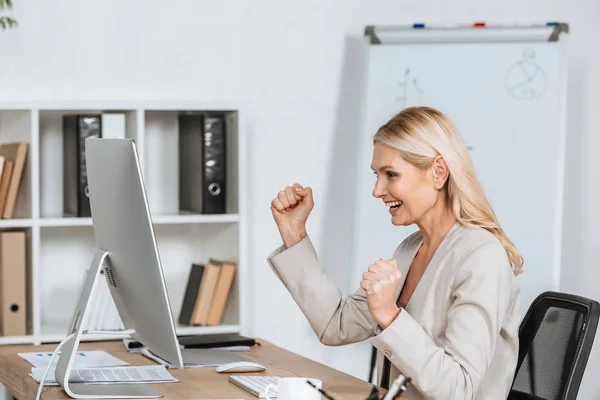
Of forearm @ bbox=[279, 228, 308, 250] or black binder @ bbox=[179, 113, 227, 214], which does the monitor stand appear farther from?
black binder @ bbox=[179, 113, 227, 214]

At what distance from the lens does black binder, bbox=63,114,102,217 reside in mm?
3143

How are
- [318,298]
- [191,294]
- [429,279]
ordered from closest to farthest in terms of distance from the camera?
1. [429,279]
2. [318,298]
3. [191,294]

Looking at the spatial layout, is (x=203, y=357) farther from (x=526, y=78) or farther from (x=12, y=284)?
(x=526, y=78)

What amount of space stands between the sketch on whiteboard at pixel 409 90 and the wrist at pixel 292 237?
4.44 feet

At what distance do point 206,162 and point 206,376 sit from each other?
1.33m

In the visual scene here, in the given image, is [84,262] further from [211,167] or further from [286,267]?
[286,267]

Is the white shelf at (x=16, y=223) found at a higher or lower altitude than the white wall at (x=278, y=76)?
lower

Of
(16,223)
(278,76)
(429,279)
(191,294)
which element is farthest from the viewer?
(278,76)

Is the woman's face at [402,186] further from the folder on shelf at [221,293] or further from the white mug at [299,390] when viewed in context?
the folder on shelf at [221,293]

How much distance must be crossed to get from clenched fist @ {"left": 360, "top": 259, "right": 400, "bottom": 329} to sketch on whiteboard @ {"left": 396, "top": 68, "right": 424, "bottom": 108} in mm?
1804

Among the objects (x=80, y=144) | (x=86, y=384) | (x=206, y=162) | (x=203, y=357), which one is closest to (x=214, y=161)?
(x=206, y=162)

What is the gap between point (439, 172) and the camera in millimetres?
1990

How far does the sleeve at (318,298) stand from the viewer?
Answer: 219 cm

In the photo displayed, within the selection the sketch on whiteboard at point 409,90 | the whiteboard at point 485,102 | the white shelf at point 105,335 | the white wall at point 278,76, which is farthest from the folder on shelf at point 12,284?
the sketch on whiteboard at point 409,90
